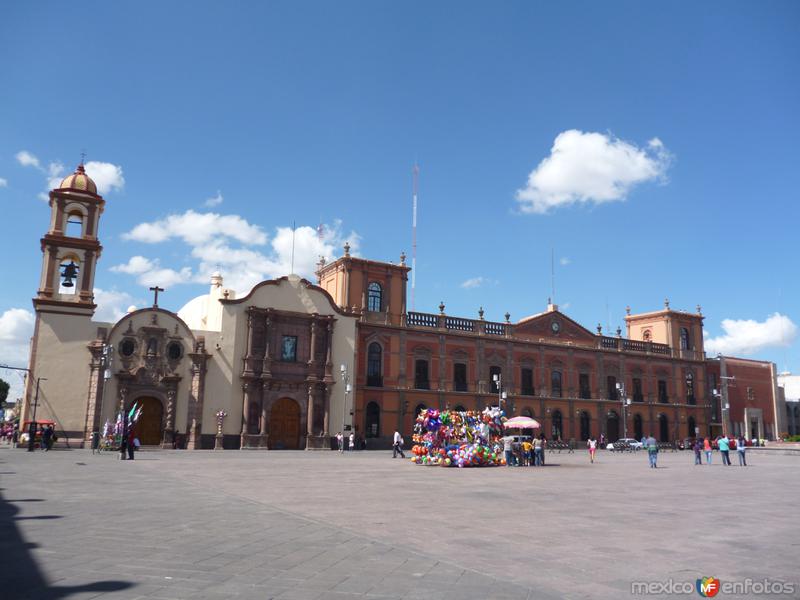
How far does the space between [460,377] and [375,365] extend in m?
6.88

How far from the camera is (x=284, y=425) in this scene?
40.0 metres

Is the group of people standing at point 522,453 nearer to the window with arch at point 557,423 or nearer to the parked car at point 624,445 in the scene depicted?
the window with arch at point 557,423

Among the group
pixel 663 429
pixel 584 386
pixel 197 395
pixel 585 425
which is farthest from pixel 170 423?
pixel 663 429

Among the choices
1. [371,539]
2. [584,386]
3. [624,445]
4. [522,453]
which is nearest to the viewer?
[371,539]

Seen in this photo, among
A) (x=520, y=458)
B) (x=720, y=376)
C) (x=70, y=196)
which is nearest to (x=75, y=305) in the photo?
(x=70, y=196)

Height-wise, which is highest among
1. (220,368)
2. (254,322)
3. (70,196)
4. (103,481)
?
(70,196)

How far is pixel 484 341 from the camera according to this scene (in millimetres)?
48062

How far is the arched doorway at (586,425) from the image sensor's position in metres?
51.6

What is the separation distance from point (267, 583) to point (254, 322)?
34571 mm

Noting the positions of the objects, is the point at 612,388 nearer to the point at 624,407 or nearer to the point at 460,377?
the point at 624,407

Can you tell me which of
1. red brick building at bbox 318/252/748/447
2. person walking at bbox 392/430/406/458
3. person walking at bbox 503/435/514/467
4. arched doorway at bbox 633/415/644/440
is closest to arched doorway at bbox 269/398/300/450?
red brick building at bbox 318/252/748/447

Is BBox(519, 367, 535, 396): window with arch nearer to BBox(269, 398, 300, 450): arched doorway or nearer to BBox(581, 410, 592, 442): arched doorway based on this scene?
BBox(581, 410, 592, 442): arched doorway

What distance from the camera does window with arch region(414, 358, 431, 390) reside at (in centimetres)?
4512

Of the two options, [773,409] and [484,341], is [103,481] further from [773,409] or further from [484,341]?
[773,409]
